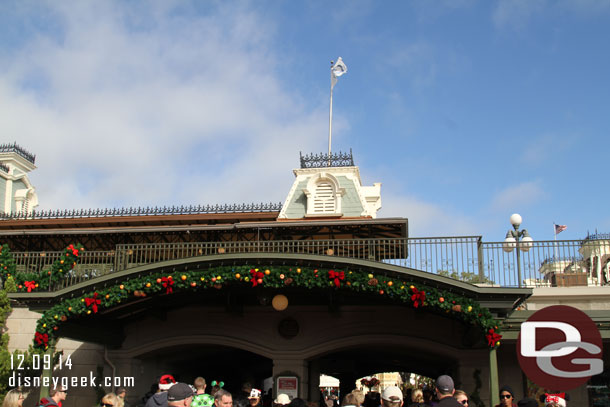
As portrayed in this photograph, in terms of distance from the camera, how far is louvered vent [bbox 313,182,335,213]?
23.9 metres

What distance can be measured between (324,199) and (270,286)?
11.3 metres

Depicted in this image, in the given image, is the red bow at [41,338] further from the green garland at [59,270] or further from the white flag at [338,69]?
the white flag at [338,69]

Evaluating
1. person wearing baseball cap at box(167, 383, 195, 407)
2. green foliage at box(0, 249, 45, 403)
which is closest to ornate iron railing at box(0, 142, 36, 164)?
green foliage at box(0, 249, 45, 403)

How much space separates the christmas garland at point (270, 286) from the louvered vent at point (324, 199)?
408 inches

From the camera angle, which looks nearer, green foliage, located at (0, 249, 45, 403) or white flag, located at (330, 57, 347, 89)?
green foliage, located at (0, 249, 45, 403)

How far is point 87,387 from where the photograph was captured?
55.8 ft

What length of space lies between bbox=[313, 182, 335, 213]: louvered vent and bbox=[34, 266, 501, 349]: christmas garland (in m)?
10.4

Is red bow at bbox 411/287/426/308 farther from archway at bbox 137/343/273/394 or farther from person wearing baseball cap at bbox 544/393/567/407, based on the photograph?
archway at bbox 137/343/273/394


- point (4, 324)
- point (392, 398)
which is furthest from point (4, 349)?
point (392, 398)

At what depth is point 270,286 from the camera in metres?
13.2

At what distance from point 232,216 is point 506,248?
12296 mm

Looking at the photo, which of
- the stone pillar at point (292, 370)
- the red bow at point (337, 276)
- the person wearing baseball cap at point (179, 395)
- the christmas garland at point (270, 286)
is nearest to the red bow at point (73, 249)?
the christmas garland at point (270, 286)

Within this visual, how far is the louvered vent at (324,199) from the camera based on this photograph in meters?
23.9

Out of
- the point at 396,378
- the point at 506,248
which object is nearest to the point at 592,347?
the point at 506,248
